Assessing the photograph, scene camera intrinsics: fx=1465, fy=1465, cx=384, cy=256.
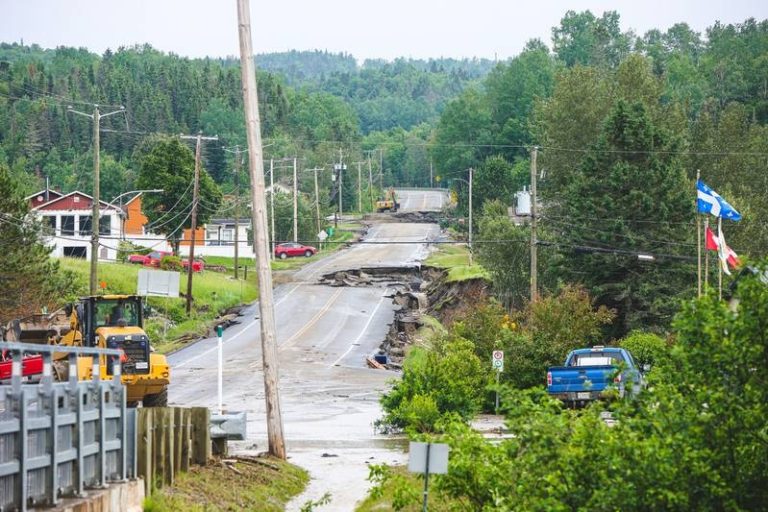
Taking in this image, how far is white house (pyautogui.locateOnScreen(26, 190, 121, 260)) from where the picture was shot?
104812mm

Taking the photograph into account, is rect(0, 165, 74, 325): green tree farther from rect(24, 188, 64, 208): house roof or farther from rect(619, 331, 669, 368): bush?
rect(24, 188, 64, 208): house roof

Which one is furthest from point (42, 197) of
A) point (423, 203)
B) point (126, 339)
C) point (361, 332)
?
point (126, 339)

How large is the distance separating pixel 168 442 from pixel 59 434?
18.9ft

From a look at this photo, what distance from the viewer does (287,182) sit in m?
172

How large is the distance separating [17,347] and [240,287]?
7481 cm

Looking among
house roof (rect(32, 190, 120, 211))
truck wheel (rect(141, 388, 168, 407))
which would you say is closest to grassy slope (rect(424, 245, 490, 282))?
house roof (rect(32, 190, 120, 211))

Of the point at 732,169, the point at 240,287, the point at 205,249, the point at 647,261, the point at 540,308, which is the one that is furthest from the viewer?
the point at 205,249

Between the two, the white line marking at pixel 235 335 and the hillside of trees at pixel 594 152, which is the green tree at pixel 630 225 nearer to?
the hillside of trees at pixel 594 152

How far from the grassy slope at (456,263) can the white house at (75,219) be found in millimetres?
22952

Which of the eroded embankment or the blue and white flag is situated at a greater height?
the blue and white flag

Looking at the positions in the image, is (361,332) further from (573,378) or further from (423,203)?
(423,203)

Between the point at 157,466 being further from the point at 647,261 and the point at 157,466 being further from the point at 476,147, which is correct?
the point at 476,147

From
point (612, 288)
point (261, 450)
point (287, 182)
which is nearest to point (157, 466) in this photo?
point (261, 450)

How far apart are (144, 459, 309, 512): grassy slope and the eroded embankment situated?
2881 cm
